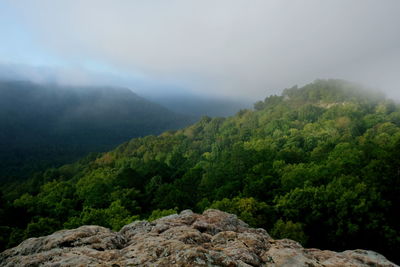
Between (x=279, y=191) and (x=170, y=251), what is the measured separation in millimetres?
38520

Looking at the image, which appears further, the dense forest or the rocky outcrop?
the dense forest

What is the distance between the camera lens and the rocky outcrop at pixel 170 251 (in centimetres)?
888

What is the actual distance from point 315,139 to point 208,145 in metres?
48.5

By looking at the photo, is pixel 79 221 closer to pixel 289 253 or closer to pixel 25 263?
pixel 25 263

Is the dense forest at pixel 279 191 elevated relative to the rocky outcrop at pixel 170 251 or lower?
lower

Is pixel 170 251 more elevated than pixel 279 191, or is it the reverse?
pixel 170 251

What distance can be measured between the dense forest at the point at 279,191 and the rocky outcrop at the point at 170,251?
61.0ft

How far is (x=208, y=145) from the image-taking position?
126688mm

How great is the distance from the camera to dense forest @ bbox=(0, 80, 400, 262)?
32188 mm

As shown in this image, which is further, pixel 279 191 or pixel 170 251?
pixel 279 191

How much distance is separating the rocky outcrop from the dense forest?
18590 millimetres

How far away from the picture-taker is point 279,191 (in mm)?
44906

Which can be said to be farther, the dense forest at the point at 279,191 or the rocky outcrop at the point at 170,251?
the dense forest at the point at 279,191

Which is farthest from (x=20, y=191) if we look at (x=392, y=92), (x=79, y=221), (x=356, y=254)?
(x=392, y=92)
